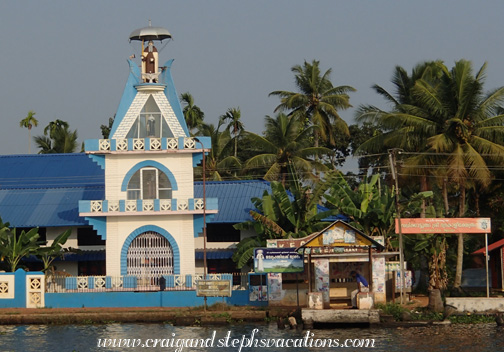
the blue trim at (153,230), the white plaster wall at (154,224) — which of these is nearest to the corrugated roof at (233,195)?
the white plaster wall at (154,224)

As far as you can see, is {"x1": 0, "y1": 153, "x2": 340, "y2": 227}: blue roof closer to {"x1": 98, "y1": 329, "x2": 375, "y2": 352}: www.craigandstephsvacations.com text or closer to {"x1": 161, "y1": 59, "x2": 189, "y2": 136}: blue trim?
{"x1": 161, "y1": 59, "x2": 189, "y2": 136}: blue trim

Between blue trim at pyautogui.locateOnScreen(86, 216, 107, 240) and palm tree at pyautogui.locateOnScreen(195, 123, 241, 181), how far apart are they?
15.5 metres

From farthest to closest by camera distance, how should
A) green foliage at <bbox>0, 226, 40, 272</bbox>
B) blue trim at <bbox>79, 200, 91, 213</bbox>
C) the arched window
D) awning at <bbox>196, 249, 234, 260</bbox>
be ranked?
awning at <bbox>196, 249, 234, 260</bbox> < the arched window < blue trim at <bbox>79, 200, 91, 213</bbox> < green foliage at <bbox>0, 226, 40, 272</bbox>

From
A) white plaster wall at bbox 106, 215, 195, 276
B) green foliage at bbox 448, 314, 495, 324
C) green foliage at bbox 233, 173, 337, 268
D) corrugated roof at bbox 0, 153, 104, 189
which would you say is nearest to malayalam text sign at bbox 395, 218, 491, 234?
green foliage at bbox 448, 314, 495, 324

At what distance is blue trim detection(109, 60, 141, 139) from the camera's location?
43.9 meters

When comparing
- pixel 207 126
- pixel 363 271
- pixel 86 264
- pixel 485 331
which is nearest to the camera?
pixel 485 331

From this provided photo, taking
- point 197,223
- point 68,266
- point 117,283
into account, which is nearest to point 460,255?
point 197,223

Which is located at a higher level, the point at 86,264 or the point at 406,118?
the point at 406,118

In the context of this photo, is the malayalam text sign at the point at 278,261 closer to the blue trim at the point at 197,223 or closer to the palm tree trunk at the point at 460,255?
the blue trim at the point at 197,223

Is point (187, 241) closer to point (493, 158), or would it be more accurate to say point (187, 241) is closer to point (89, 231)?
point (89, 231)

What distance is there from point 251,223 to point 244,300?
4419 mm

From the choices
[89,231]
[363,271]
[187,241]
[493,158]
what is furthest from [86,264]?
[493,158]

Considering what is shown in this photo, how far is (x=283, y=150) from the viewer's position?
173 feet

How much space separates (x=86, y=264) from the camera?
4597 centimetres
